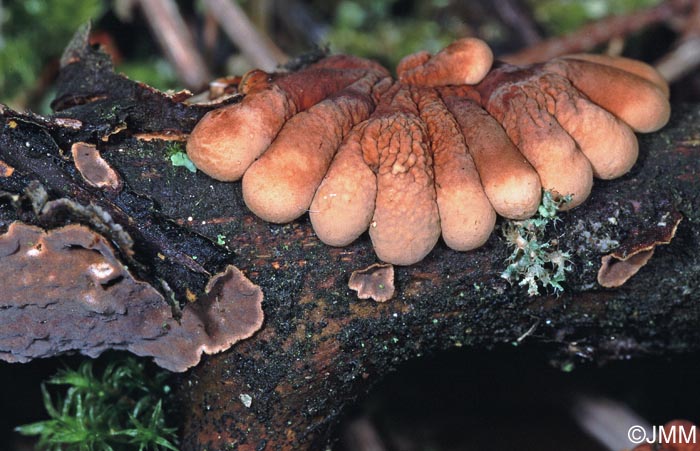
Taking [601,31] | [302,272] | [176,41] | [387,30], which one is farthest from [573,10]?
[302,272]

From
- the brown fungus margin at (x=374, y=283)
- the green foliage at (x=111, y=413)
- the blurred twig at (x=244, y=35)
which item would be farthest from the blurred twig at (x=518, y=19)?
the green foliage at (x=111, y=413)

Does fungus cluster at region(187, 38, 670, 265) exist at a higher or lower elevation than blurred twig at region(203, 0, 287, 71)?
lower

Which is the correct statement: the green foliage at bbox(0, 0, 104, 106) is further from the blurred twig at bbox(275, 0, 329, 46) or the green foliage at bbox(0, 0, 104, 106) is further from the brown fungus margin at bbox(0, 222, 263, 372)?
the brown fungus margin at bbox(0, 222, 263, 372)

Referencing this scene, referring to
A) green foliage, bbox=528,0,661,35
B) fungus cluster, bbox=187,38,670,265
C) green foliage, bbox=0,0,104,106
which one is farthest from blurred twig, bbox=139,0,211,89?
green foliage, bbox=528,0,661,35

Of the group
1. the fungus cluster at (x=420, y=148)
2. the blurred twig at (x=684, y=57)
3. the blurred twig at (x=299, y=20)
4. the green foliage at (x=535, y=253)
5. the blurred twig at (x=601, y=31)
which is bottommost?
the blurred twig at (x=684, y=57)

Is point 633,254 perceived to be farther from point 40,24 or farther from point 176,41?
point 40,24

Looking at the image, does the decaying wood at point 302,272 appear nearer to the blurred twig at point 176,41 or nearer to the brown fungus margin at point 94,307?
the brown fungus margin at point 94,307
